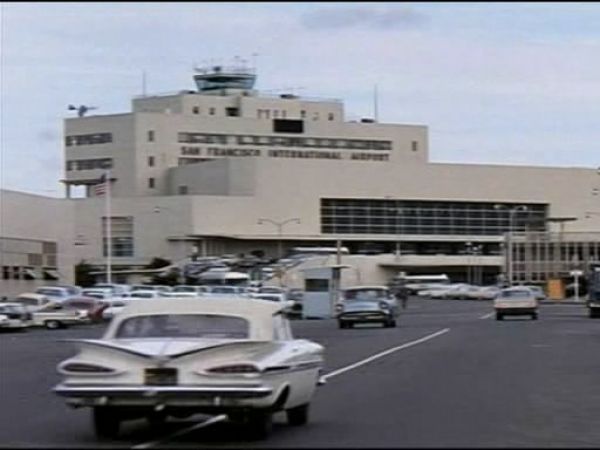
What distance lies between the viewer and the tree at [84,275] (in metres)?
131

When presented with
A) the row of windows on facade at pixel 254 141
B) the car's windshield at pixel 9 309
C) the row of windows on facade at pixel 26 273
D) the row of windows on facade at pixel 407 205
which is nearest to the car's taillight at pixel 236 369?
the car's windshield at pixel 9 309

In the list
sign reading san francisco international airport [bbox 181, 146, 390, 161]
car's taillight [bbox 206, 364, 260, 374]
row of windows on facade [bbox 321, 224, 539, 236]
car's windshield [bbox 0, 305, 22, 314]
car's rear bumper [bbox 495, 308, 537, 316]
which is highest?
sign reading san francisco international airport [bbox 181, 146, 390, 161]

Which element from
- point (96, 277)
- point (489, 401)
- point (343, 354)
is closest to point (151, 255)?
point (96, 277)

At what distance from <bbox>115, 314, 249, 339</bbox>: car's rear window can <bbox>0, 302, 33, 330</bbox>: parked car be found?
51699 mm

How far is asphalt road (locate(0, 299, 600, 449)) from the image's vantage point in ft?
36.1

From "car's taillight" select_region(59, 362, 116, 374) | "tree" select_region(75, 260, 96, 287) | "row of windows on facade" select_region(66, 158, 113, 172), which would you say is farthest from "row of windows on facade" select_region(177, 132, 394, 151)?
"car's taillight" select_region(59, 362, 116, 374)

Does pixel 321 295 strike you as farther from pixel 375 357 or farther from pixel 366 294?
pixel 375 357

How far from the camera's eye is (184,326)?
672 inches

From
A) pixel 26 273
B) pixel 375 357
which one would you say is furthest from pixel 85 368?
pixel 26 273

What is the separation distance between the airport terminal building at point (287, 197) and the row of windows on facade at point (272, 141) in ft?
0.54

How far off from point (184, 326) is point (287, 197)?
147 metres

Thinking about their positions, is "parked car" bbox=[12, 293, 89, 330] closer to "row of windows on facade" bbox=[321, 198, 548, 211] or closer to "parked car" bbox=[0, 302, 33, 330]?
"parked car" bbox=[0, 302, 33, 330]

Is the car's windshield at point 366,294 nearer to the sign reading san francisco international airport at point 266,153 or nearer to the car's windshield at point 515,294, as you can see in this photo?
the car's windshield at point 515,294

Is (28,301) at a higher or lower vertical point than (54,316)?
higher
